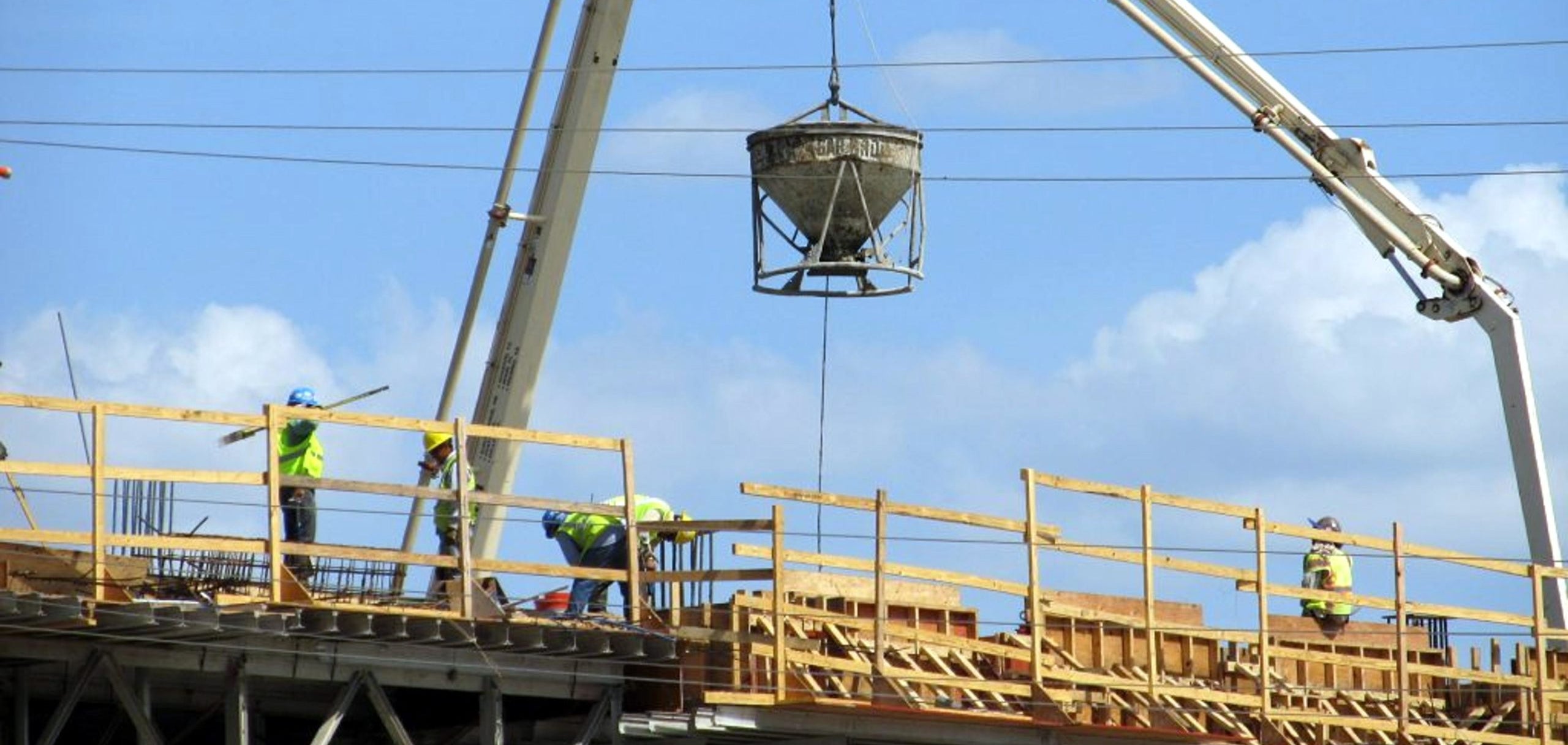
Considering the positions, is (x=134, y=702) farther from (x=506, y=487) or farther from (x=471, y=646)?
(x=506, y=487)

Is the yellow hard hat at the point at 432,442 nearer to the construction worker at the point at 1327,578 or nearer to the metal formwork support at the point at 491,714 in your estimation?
the metal formwork support at the point at 491,714

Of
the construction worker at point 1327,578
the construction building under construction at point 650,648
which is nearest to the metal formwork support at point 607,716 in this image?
the construction building under construction at point 650,648

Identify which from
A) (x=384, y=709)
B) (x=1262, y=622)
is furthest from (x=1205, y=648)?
(x=384, y=709)

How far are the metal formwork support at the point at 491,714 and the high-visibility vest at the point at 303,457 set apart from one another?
3.01 meters

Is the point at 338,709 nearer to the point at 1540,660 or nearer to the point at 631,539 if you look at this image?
the point at 631,539

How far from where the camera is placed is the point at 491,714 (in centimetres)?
2642

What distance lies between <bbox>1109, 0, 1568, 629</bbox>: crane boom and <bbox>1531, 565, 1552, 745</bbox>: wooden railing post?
358 cm

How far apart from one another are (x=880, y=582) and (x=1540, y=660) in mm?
8285

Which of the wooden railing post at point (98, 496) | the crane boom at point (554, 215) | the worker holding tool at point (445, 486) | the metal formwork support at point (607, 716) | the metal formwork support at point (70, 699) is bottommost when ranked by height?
the metal formwork support at point (70, 699)

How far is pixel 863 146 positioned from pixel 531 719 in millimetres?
6153

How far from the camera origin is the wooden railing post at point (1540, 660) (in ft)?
103

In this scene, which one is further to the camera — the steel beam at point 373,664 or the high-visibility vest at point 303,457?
the high-visibility vest at point 303,457

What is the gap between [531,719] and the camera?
95.5 feet

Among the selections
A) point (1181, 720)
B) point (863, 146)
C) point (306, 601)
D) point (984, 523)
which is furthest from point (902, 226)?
point (306, 601)
